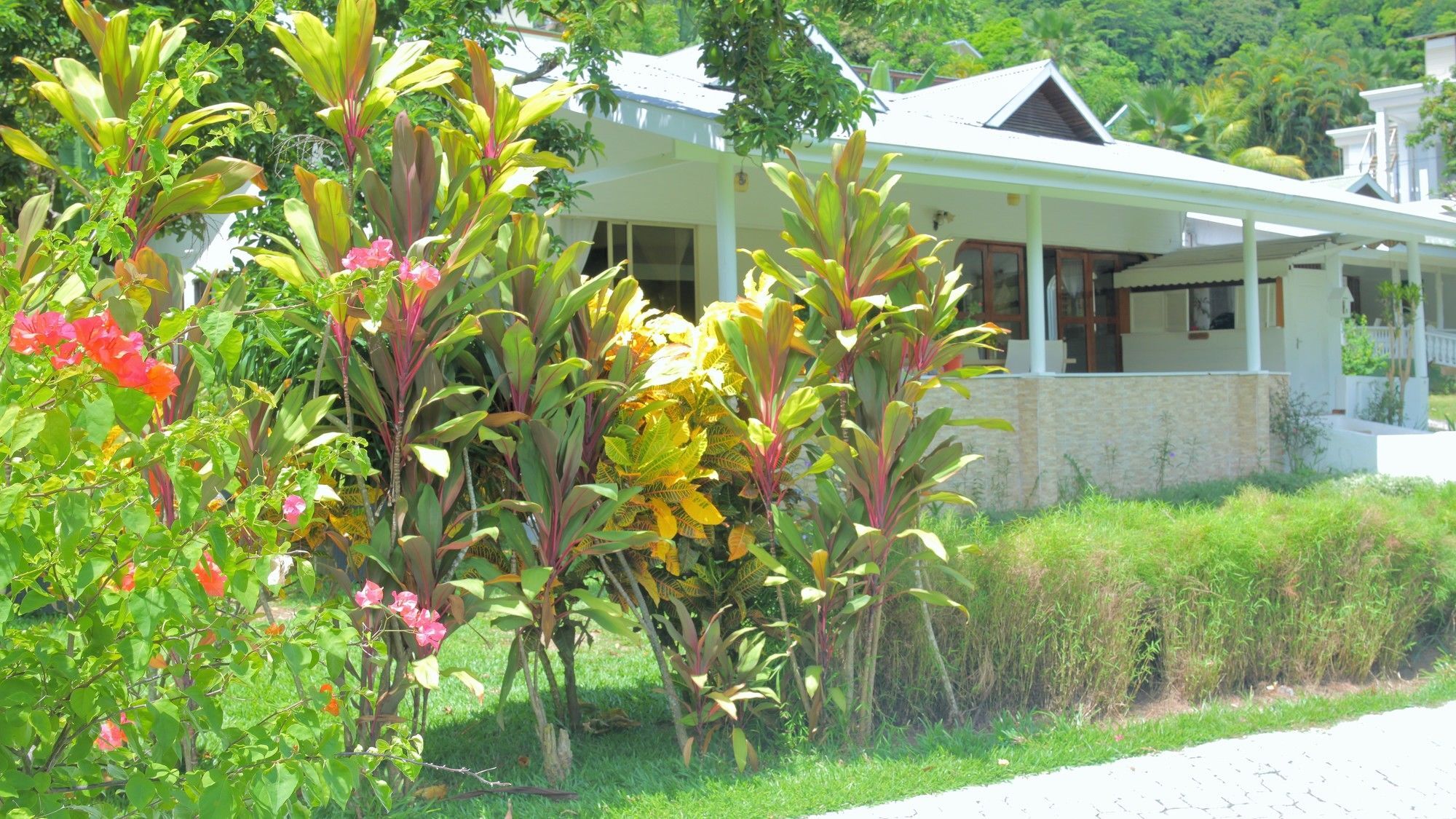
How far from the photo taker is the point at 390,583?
4668 millimetres

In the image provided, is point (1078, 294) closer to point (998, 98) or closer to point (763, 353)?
point (998, 98)

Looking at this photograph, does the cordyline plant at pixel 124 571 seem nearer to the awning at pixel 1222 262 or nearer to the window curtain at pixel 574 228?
the window curtain at pixel 574 228

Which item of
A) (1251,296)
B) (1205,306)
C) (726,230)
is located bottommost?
(1251,296)

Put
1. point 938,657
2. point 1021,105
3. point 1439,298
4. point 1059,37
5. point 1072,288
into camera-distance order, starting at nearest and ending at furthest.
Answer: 1. point 938,657
2. point 1021,105
3. point 1072,288
4. point 1439,298
5. point 1059,37

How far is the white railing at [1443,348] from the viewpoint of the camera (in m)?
26.6

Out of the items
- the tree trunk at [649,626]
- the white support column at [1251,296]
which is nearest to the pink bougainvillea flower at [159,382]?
the tree trunk at [649,626]

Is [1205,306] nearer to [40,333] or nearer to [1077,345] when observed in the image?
[1077,345]

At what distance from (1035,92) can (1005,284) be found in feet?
8.64

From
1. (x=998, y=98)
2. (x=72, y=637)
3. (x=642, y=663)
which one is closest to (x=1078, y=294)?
(x=998, y=98)

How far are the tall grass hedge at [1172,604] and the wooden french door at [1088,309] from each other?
10671 millimetres

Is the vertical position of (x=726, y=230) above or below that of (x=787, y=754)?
above

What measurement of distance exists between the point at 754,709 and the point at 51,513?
12.0 ft

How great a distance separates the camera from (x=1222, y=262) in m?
17.8

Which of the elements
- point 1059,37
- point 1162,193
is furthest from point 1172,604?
point 1059,37
